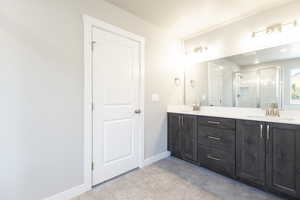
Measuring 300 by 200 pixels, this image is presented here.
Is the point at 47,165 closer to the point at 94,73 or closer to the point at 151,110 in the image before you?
the point at 94,73

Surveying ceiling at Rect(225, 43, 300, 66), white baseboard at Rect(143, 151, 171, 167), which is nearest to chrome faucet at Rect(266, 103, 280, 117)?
ceiling at Rect(225, 43, 300, 66)

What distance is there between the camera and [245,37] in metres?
2.42

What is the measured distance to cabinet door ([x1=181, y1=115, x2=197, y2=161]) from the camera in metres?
2.54

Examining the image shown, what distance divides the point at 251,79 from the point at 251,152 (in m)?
1.12

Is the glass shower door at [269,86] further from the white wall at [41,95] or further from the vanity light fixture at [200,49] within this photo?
the white wall at [41,95]

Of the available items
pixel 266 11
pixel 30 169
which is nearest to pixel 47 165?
pixel 30 169

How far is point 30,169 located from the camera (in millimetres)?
1502

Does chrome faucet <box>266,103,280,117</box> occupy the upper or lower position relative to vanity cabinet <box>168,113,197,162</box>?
upper

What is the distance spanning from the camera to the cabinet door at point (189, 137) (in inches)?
99.8

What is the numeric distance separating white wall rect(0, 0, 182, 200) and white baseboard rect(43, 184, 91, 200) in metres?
0.05

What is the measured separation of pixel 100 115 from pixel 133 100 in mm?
600

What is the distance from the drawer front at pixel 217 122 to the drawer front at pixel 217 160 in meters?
0.37

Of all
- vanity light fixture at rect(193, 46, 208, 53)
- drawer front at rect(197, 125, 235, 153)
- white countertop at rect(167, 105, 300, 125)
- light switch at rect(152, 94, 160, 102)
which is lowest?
drawer front at rect(197, 125, 235, 153)

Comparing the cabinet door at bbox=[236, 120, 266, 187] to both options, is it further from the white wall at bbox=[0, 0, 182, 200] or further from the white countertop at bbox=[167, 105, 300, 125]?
the white wall at bbox=[0, 0, 182, 200]
